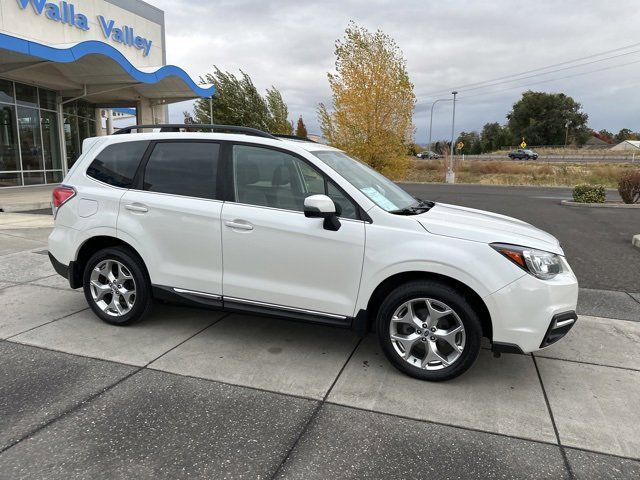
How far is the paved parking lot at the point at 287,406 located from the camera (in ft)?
8.66

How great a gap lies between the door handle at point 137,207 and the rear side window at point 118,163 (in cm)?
21

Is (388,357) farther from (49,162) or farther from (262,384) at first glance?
(49,162)

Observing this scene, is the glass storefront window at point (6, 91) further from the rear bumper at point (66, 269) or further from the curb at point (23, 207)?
the rear bumper at point (66, 269)

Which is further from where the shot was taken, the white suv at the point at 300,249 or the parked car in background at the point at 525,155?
the parked car in background at the point at 525,155

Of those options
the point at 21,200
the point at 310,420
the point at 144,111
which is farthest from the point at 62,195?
the point at 144,111

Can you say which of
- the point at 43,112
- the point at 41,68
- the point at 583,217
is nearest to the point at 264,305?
the point at 583,217

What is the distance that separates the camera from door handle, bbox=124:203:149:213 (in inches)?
166

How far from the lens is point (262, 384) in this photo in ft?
11.5

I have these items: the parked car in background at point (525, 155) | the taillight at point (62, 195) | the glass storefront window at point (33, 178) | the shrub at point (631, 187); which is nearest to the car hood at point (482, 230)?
the taillight at point (62, 195)

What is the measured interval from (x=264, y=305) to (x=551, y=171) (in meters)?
42.0

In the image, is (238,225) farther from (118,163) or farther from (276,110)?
(276,110)

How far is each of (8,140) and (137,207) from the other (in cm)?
1616

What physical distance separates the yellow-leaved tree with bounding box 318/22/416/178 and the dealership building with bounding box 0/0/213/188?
294 inches

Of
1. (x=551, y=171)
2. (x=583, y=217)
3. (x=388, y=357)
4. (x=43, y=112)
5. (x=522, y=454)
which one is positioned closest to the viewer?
(x=522, y=454)
